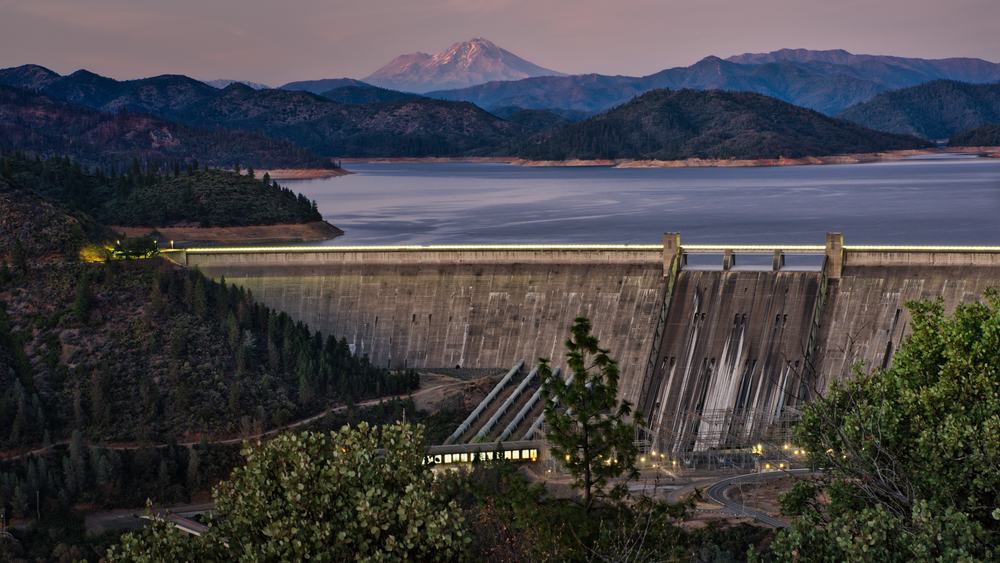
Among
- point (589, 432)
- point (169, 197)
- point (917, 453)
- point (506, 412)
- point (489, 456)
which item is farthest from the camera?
point (169, 197)

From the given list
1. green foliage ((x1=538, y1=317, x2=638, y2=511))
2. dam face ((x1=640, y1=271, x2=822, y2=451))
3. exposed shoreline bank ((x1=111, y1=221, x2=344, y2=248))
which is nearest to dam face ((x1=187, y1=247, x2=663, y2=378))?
dam face ((x1=640, y1=271, x2=822, y2=451))

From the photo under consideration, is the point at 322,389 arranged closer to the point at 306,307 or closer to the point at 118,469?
the point at 306,307

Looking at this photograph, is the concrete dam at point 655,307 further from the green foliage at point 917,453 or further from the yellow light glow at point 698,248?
the green foliage at point 917,453

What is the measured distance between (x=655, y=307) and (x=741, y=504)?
1659 centimetres

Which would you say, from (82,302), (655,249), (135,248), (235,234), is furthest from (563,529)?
(235,234)

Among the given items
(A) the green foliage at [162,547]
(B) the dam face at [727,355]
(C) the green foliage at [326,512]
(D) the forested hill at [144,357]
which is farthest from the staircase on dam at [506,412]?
(A) the green foliage at [162,547]

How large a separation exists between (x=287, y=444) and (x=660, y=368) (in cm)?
3967

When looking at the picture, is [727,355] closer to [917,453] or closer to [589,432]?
[589,432]

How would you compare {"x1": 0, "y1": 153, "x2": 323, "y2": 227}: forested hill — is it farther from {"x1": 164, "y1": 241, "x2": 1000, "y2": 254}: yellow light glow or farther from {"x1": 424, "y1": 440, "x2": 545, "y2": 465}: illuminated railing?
{"x1": 424, "y1": 440, "x2": 545, "y2": 465}: illuminated railing

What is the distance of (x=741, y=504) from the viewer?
42562 mm

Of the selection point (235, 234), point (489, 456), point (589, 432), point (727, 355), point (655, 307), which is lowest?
point (489, 456)

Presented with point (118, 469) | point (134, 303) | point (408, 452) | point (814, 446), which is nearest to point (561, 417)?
point (814, 446)

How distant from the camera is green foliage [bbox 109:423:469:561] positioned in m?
15.8

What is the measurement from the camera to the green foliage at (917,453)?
Answer: 54.9 feet
